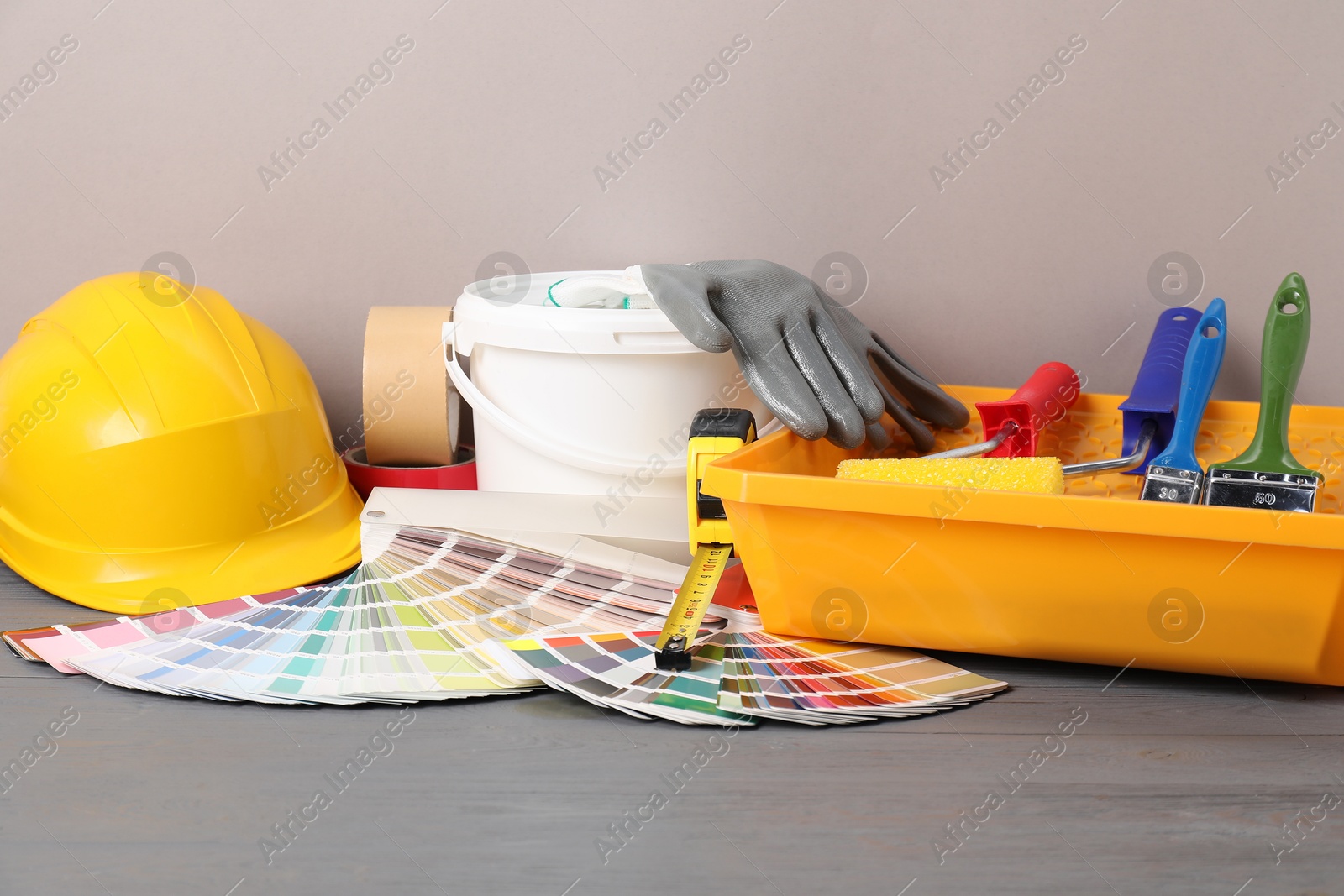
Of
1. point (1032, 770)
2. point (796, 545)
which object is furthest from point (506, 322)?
point (1032, 770)

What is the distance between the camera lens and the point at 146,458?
838 millimetres

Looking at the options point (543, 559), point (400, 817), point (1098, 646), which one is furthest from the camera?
point (543, 559)

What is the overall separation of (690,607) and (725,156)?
59cm

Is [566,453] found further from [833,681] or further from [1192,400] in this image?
[1192,400]

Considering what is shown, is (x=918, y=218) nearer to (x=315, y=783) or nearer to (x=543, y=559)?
(x=543, y=559)

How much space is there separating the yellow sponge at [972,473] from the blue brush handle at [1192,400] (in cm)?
10

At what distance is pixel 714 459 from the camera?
75 cm

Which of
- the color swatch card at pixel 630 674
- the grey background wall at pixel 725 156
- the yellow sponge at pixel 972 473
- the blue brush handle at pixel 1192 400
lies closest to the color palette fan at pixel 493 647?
the color swatch card at pixel 630 674

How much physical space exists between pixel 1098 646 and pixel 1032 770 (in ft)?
0.44

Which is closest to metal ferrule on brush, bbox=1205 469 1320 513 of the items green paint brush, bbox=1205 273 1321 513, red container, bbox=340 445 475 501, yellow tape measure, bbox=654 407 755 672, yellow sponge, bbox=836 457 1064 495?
green paint brush, bbox=1205 273 1321 513

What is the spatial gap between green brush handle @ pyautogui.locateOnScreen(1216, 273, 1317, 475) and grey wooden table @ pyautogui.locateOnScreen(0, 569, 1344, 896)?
165mm

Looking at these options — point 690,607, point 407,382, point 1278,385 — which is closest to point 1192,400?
point 1278,385

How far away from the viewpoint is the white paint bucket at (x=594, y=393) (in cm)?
88

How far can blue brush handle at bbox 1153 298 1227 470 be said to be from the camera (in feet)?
2.56
